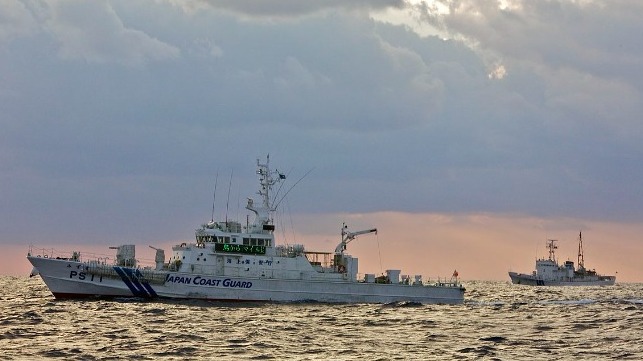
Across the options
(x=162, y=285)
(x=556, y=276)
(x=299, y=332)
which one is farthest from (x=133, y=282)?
(x=556, y=276)

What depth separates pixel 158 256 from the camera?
177 feet

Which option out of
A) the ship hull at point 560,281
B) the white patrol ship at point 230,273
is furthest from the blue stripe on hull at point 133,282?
the ship hull at point 560,281

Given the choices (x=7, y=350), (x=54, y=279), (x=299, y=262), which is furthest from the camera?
(x=299, y=262)

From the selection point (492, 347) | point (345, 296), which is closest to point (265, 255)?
point (345, 296)

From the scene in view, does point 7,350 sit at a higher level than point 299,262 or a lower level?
lower

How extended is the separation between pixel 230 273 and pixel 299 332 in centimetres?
1817

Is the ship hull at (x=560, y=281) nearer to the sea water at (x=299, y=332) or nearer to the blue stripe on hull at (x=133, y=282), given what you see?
the sea water at (x=299, y=332)

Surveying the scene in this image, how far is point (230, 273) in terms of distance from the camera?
178 ft

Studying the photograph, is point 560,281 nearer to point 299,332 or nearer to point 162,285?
point 162,285

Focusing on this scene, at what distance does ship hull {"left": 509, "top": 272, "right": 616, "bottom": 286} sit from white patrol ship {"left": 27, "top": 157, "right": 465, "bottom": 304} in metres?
114

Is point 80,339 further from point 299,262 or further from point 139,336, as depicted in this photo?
point 299,262

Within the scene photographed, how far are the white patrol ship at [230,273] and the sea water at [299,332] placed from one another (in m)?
1.19

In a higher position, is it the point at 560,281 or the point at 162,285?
the point at 560,281

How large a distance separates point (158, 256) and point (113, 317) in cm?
1267
